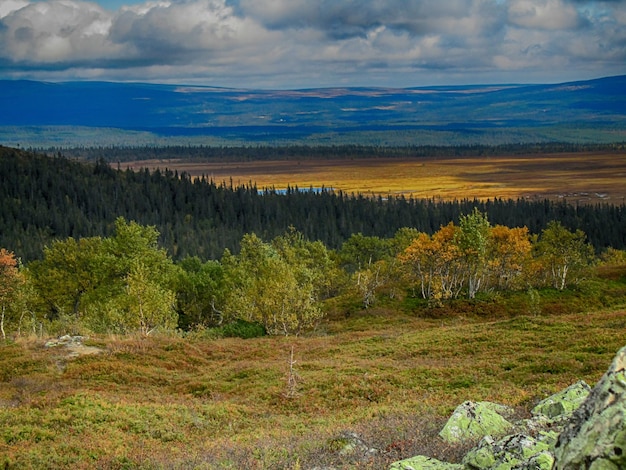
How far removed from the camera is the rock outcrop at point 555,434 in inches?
296

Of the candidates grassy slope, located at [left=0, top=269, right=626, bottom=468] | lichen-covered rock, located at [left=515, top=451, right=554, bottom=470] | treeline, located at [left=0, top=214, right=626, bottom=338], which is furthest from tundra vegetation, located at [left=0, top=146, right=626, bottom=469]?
lichen-covered rock, located at [left=515, top=451, right=554, bottom=470]

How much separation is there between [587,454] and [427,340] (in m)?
37.1

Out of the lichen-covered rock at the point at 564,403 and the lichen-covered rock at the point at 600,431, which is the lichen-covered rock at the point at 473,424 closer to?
the lichen-covered rock at the point at 564,403

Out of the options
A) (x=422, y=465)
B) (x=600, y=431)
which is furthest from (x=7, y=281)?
(x=600, y=431)

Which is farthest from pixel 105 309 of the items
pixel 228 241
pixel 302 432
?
pixel 228 241

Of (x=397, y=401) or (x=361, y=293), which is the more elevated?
(x=397, y=401)

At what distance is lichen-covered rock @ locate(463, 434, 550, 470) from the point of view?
11.0m

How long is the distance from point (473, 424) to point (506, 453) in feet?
19.0

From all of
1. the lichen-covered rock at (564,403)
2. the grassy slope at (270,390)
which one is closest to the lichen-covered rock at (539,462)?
the grassy slope at (270,390)

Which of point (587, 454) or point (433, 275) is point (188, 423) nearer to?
point (587, 454)

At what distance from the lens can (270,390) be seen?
97.6 feet

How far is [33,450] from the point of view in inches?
728

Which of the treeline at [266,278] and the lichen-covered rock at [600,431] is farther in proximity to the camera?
the treeline at [266,278]

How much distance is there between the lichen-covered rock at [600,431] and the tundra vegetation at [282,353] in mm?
7322
